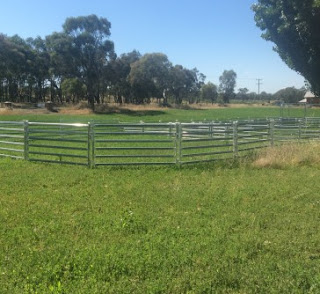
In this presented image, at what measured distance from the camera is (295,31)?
19.3m

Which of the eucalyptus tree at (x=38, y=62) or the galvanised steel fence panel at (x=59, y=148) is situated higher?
the eucalyptus tree at (x=38, y=62)

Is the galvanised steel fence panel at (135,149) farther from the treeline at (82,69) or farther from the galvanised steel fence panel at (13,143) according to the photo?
the treeline at (82,69)

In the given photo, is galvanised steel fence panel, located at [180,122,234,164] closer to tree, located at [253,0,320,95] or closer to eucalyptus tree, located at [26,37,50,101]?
tree, located at [253,0,320,95]

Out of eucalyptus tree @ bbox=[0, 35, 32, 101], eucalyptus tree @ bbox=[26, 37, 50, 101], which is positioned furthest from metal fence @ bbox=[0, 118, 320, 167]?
eucalyptus tree @ bbox=[26, 37, 50, 101]

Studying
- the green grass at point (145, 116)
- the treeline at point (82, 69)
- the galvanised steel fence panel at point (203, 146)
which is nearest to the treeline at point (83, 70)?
the treeline at point (82, 69)

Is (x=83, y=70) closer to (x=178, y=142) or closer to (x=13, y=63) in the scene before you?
(x=13, y=63)

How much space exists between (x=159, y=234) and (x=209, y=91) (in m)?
137

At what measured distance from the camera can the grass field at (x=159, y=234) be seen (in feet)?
13.7

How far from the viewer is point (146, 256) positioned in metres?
4.74

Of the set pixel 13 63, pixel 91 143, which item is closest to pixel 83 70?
pixel 13 63

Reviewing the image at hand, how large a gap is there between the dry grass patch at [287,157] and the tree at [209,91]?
128m

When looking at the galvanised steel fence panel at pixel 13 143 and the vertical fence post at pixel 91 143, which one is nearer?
the vertical fence post at pixel 91 143

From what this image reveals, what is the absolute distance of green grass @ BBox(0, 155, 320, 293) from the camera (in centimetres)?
418

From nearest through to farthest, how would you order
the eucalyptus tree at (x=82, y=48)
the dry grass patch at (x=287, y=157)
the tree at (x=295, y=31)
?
the dry grass patch at (x=287, y=157), the tree at (x=295, y=31), the eucalyptus tree at (x=82, y=48)
